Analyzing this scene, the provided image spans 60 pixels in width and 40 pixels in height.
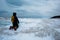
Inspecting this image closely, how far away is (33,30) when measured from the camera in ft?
Result: 6.91

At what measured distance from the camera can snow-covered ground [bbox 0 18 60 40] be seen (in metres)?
2.07

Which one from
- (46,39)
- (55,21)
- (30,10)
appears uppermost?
(30,10)

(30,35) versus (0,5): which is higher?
(0,5)

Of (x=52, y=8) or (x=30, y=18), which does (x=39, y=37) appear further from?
(x=52, y=8)

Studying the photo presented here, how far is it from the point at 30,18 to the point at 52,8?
0.36m

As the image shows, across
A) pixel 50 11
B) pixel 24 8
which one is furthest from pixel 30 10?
pixel 50 11

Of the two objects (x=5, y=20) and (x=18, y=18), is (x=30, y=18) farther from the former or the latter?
(x=5, y=20)

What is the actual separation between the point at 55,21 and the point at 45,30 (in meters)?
0.20

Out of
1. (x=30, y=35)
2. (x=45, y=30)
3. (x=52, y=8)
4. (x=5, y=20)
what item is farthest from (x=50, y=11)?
(x=5, y=20)

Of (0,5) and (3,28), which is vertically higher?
(0,5)

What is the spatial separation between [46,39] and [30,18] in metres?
0.38

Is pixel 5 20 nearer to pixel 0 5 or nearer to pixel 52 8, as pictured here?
pixel 0 5

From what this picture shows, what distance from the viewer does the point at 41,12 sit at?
85.7 inches

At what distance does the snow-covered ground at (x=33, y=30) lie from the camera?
2.07 metres
